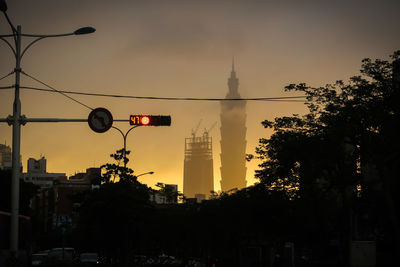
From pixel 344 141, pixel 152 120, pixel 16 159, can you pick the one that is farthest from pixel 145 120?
pixel 344 141

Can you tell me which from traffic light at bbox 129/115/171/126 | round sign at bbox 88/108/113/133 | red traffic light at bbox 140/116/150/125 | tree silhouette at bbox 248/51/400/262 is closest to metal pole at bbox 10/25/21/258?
round sign at bbox 88/108/113/133

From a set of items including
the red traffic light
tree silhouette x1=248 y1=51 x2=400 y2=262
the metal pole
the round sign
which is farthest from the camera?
tree silhouette x1=248 y1=51 x2=400 y2=262

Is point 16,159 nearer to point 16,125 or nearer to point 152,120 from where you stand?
point 16,125

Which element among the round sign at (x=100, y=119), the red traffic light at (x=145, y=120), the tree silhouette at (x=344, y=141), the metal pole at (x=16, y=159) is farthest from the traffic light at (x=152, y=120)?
the tree silhouette at (x=344, y=141)

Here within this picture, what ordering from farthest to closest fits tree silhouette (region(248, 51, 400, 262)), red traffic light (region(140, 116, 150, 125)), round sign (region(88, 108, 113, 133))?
1. tree silhouette (region(248, 51, 400, 262))
2. round sign (region(88, 108, 113, 133))
3. red traffic light (region(140, 116, 150, 125))

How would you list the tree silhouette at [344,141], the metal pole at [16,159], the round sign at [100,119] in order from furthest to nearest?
the tree silhouette at [344,141], the round sign at [100,119], the metal pole at [16,159]

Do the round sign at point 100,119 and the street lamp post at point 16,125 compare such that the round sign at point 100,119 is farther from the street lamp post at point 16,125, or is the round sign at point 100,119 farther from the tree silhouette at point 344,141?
the tree silhouette at point 344,141

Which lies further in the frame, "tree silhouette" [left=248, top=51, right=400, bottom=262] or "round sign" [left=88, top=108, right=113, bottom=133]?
"tree silhouette" [left=248, top=51, right=400, bottom=262]

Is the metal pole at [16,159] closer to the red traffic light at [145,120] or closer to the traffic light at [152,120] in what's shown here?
the traffic light at [152,120]

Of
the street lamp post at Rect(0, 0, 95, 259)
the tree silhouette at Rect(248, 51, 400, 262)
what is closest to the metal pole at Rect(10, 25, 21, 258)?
the street lamp post at Rect(0, 0, 95, 259)

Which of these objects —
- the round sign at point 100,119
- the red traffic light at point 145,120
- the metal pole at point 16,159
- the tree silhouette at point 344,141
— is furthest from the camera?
the tree silhouette at point 344,141

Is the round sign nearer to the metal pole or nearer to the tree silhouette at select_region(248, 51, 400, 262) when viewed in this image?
the metal pole

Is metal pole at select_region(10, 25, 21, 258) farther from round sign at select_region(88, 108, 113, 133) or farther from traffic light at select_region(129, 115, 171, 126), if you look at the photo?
traffic light at select_region(129, 115, 171, 126)

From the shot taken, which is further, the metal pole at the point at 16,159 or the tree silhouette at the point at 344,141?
the tree silhouette at the point at 344,141
